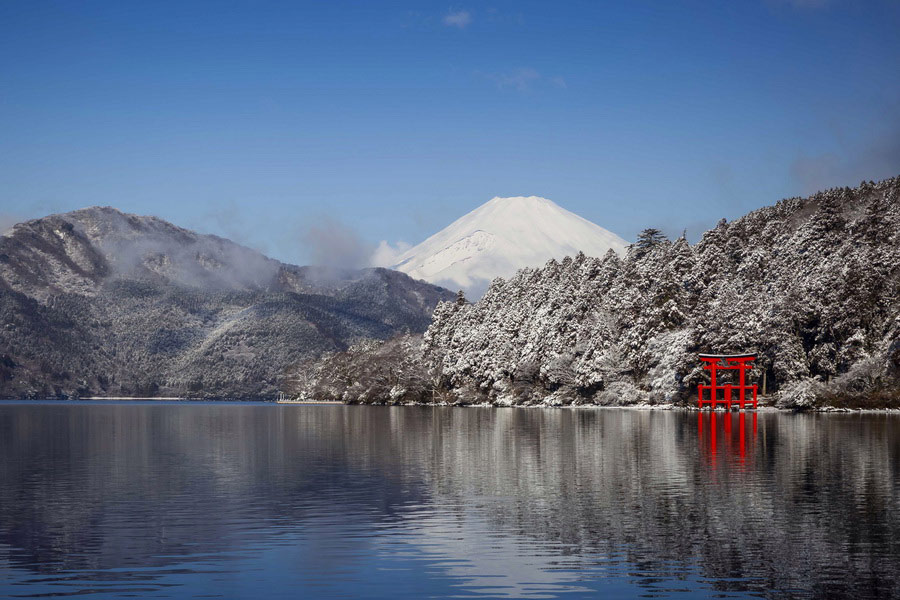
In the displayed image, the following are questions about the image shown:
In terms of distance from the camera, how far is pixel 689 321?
404ft

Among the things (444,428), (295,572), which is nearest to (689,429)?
(444,428)

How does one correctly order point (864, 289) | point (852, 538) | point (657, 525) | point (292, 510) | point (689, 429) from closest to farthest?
1. point (852, 538)
2. point (657, 525)
3. point (292, 510)
4. point (689, 429)
5. point (864, 289)

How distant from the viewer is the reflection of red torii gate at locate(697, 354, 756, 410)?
106625 millimetres

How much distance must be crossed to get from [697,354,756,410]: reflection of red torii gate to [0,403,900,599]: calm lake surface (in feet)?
168

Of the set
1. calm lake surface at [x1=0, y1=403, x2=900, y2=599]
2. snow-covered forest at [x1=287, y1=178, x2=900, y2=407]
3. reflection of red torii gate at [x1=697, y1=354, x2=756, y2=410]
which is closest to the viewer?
calm lake surface at [x1=0, y1=403, x2=900, y2=599]

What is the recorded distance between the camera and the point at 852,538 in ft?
82.5

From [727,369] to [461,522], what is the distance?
88.5 meters

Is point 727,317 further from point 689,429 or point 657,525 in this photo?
point 657,525

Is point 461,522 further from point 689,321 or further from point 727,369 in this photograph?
point 689,321

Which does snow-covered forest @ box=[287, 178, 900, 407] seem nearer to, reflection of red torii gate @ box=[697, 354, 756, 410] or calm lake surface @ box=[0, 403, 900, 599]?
reflection of red torii gate @ box=[697, 354, 756, 410]

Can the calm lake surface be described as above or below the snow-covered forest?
below

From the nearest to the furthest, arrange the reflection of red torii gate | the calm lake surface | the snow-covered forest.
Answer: the calm lake surface, the snow-covered forest, the reflection of red torii gate

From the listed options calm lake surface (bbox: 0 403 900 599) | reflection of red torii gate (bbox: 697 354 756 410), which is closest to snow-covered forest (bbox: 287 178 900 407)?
reflection of red torii gate (bbox: 697 354 756 410)

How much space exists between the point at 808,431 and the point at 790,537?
43822 millimetres
